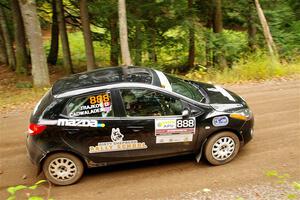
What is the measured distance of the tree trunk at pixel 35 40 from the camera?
506 inches

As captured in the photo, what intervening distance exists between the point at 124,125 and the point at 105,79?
37.7 inches

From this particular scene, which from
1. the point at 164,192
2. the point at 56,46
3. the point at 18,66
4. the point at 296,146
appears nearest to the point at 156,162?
the point at 164,192

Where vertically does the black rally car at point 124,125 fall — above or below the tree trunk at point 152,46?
below

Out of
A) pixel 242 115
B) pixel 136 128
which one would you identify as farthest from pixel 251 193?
pixel 136 128

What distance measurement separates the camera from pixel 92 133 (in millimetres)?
6359

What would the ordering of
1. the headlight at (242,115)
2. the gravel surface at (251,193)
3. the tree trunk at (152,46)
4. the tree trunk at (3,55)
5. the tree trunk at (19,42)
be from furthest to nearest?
the tree trunk at (3,55) < the tree trunk at (19,42) < the tree trunk at (152,46) < the headlight at (242,115) < the gravel surface at (251,193)

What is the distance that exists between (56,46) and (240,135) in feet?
60.4

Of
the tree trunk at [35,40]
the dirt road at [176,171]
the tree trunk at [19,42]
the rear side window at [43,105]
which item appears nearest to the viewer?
the dirt road at [176,171]

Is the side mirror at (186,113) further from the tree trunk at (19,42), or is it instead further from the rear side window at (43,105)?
the tree trunk at (19,42)

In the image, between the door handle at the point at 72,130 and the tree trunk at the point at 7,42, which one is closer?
the door handle at the point at 72,130

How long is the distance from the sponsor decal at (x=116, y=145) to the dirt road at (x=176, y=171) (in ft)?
2.02

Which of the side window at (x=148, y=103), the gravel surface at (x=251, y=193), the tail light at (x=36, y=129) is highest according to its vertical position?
the side window at (x=148, y=103)

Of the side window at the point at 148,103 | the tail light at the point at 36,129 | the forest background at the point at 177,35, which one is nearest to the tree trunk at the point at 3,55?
the forest background at the point at 177,35

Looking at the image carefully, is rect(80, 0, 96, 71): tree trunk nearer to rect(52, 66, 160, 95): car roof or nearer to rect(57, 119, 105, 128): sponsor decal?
rect(52, 66, 160, 95): car roof
